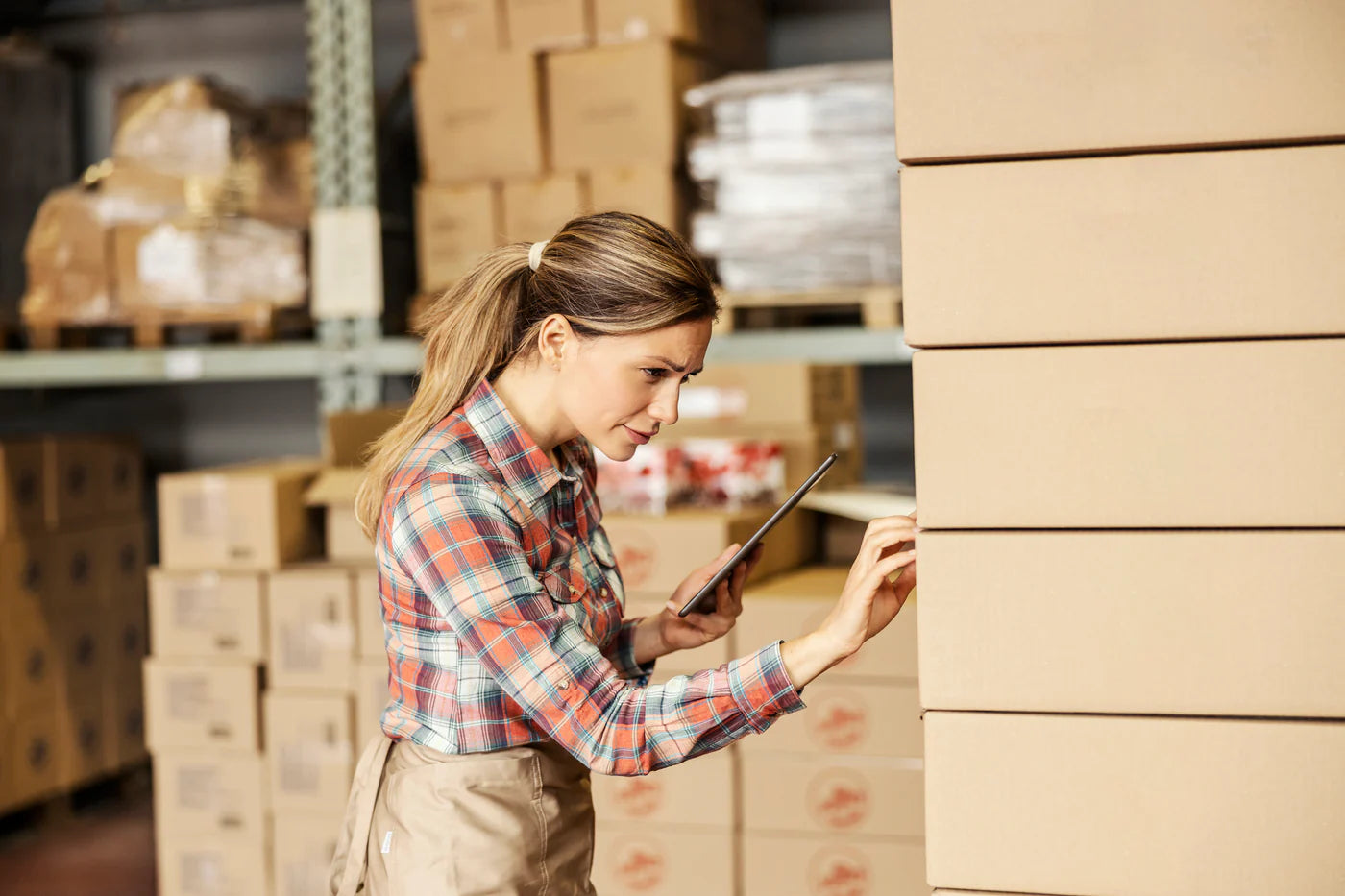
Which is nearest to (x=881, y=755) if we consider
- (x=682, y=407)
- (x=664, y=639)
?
(x=682, y=407)

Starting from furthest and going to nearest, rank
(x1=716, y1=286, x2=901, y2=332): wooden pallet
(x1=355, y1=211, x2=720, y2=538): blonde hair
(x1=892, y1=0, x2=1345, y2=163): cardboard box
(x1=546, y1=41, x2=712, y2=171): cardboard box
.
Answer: (x1=546, y1=41, x2=712, y2=171): cardboard box < (x1=716, y1=286, x2=901, y2=332): wooden pallet < (x1=355, y1=211, x2=720, y2=538): blonde hair < (x1=892, y1=0, x2=1345, y2=163): cardboard box

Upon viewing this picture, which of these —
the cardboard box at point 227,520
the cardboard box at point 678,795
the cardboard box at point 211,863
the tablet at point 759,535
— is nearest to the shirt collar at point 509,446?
the tablet at point 759,535

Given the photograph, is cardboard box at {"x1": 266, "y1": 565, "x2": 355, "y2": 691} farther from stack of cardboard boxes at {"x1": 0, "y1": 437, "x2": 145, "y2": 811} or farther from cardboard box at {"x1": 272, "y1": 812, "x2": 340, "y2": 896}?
stack of cardboard boxes at {"x1": 0, "y1": 437, "x2": 145, "y2": 811}

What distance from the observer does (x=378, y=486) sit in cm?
184

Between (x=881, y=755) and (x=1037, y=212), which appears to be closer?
(x=1037, y=212)

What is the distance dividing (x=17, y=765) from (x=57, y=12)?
10.0ft

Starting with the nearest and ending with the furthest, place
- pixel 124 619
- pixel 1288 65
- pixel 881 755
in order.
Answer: pixel 1288 65 < pixel 881 755 < pixel 124 619

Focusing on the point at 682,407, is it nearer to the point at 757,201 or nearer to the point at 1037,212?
the point at 757,201

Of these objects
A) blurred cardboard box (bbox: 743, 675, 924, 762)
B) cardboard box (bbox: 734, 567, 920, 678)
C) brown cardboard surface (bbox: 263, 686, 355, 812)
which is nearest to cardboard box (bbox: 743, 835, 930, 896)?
blurred cardboard box (bbox: 743, 675, 924, 762)

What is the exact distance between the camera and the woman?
1.58 metres

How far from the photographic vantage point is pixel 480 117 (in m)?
4.07

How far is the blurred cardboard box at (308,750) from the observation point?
377 cm

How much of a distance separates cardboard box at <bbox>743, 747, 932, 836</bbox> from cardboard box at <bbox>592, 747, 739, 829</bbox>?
44 millimetres

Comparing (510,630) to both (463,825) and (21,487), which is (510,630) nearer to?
(463,825)
